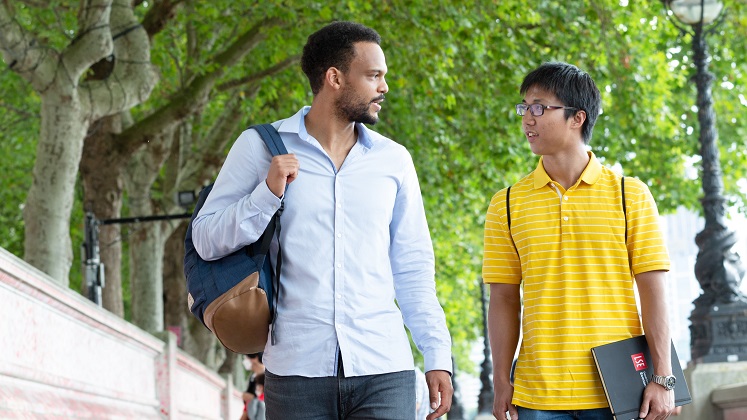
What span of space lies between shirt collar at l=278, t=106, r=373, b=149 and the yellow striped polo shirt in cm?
66

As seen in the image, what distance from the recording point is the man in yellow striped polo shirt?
411 cm

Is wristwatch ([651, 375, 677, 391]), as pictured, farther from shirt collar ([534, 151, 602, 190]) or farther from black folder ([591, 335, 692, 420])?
shirt collar ([534, 151, 602, 190])

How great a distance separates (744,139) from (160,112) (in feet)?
40.4

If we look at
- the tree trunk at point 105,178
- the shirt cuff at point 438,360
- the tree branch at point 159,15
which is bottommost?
the shirt cuff at point 438,360

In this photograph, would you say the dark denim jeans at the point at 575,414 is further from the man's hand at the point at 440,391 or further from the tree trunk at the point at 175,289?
the tree trunk at the point at 175,289

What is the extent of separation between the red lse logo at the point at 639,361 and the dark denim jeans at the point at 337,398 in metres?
0.82

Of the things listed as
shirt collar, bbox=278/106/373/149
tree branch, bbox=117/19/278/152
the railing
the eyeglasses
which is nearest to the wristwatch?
the eyeglasses

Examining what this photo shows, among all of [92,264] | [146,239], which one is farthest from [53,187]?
[146,239]

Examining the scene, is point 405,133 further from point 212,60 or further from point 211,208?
point 211,208

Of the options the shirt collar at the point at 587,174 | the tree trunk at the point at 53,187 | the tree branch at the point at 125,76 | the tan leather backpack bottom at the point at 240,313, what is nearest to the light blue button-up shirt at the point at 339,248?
the tan leather backpack bottom at the point at 240,313

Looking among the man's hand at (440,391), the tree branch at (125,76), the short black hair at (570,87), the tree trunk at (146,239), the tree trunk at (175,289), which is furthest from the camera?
the tree trunk at (175,289)

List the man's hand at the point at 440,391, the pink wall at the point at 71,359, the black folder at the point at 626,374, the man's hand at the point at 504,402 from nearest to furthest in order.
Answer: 1. the man's hand at the point at 440,391
2. the black folder at the point at 626,374
3. the man's hand at the point at 504,402
4. the pink wall at the point at 71,359

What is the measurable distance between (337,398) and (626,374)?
99 cm

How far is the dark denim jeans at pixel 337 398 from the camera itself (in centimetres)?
373
